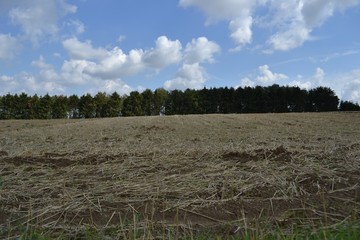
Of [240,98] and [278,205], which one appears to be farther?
[240,98]

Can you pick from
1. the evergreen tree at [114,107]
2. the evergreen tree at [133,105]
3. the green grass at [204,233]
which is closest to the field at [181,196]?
the green grass at [204,233]

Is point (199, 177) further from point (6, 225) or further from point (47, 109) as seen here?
point (47, 109)

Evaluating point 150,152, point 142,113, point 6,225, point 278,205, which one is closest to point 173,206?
point 278,205

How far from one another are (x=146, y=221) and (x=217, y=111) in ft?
199

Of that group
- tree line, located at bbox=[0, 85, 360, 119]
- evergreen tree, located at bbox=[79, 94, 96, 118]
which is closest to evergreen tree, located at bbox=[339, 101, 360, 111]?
tree line, located at bbox=[0, 85, 360, 119]

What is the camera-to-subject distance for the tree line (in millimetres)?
61500

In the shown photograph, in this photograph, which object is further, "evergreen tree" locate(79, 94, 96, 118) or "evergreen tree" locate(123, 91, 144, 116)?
"evergreen tree" locate(79, 94, 96, 118)

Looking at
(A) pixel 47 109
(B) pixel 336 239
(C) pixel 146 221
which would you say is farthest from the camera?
(A) pixel 47 109

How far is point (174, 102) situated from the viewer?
211 feet

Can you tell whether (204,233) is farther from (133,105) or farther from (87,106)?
(87,106)

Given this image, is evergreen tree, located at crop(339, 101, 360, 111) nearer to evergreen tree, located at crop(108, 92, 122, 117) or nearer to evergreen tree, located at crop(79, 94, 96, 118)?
evergreen tree, located at crop(108, 92, 122, 117)

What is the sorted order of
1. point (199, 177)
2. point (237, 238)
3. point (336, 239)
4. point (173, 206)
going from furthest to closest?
point (199, 177) → point (173, 206) → point (237, 238) → point (336, 239)

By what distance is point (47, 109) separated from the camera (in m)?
61.5

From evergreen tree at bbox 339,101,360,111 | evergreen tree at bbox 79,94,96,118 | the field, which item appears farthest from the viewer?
evergreen tree at bbox 79,94,96,118
